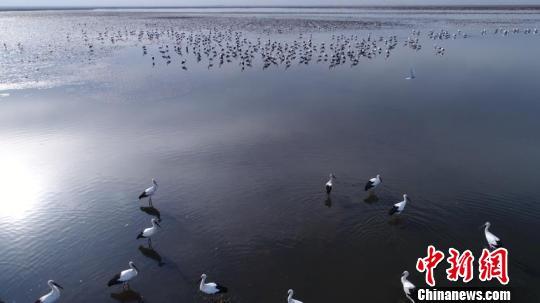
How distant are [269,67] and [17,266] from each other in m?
37.5

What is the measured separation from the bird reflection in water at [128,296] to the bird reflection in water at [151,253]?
5.18 feet

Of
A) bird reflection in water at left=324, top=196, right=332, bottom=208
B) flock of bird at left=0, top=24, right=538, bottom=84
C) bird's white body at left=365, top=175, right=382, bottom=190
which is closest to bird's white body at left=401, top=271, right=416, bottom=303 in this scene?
bird reflection in water at left=324, top=196, right=332, bottom=208

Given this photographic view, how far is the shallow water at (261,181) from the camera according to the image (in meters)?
15.4

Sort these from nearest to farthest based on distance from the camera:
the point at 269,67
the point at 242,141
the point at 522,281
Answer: the point at 522,281 < the point at 242,141 < the point at 269,67

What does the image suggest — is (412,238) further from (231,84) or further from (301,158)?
(231,84)

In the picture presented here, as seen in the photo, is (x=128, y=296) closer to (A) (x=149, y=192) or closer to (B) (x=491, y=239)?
(A) (x=149, y=192)

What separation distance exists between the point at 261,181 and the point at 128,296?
30.9 feet

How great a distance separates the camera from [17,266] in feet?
51.5

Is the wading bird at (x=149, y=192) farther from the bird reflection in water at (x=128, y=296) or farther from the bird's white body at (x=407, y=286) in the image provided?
the bird's white body at (x=407, y=286)

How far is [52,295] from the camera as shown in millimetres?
13586

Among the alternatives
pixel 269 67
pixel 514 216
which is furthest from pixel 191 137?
pixel 269 67

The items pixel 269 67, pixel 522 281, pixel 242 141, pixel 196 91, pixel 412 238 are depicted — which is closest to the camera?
pixel 522 281

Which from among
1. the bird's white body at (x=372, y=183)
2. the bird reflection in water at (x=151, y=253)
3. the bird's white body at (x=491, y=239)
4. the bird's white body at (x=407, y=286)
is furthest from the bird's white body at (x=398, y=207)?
the bird reflection in water at (x=151, y=253)

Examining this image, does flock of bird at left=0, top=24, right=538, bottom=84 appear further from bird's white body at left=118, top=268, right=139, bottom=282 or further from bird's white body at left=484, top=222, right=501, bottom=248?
bird's white body at left=118, top=268, right=139, bottom=282
